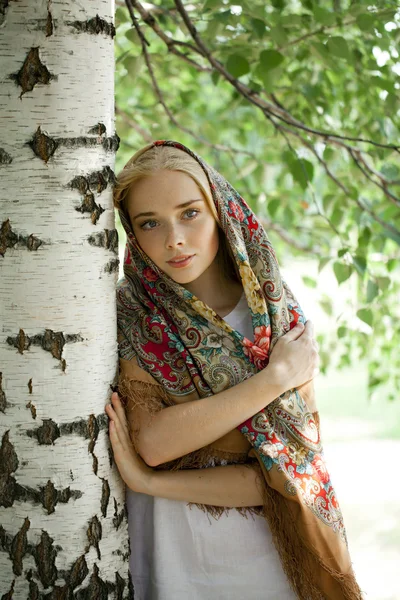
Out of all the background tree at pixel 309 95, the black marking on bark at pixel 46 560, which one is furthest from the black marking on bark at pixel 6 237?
the background tree at pixel 309 95

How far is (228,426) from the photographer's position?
64.9 inches

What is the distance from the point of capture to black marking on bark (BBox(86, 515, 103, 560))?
1.52 meters

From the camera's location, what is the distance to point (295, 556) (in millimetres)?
1745

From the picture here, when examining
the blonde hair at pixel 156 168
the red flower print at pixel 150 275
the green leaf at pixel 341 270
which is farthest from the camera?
the green leaf at pixel 341 270

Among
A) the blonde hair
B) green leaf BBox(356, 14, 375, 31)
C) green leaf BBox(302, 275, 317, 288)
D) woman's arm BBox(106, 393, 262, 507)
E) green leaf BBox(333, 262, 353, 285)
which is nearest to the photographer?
woman's arm BBox(106, 393, 262, 507)

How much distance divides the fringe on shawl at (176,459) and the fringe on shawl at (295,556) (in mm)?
46

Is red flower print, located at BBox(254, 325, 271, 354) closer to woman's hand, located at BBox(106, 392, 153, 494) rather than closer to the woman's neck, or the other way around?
the woman's neck

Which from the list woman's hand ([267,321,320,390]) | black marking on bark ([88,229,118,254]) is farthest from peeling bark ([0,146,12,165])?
woman's hand ([267,321,320,390])

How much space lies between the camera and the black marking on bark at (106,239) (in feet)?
4.95

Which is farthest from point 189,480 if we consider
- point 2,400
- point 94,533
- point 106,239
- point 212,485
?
point 106,239

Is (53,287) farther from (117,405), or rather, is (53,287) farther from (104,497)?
(104,497)

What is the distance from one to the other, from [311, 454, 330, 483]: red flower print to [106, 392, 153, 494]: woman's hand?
426mm

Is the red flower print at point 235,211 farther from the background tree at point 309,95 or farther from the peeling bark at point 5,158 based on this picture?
the peeling bark at point 5,158

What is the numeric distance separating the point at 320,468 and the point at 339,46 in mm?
1269
